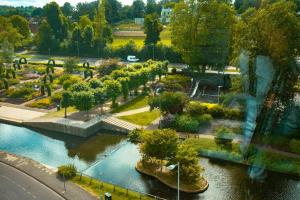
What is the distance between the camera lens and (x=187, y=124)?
35.1 meters

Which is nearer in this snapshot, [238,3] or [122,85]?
[122,85]

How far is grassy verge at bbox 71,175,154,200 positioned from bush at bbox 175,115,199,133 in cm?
1162

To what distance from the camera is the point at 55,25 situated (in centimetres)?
7744

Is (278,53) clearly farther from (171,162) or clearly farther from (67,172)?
(67,172)

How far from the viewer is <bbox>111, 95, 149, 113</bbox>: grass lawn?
4100 centimetres

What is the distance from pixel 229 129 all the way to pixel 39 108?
22410 mm

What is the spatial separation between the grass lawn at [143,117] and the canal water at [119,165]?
2.50 metres

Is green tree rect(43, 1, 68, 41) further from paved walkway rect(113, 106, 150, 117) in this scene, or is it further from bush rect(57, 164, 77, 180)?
bush rect(57, 164, 77, 180)

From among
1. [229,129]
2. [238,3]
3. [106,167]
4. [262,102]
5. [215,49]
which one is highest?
[238,3]

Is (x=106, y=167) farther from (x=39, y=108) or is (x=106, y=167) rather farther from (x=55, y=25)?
(x=55, y=25)

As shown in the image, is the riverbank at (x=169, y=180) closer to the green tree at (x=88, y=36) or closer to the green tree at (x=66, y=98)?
the green tree at (x=66, y=98)

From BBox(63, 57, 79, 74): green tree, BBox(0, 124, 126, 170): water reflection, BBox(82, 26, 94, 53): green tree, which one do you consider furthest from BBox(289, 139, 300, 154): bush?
BBox(82, 26, 94, 53): green tree

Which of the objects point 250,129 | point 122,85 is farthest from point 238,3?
point 250,129

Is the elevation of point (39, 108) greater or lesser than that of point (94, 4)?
lesser
